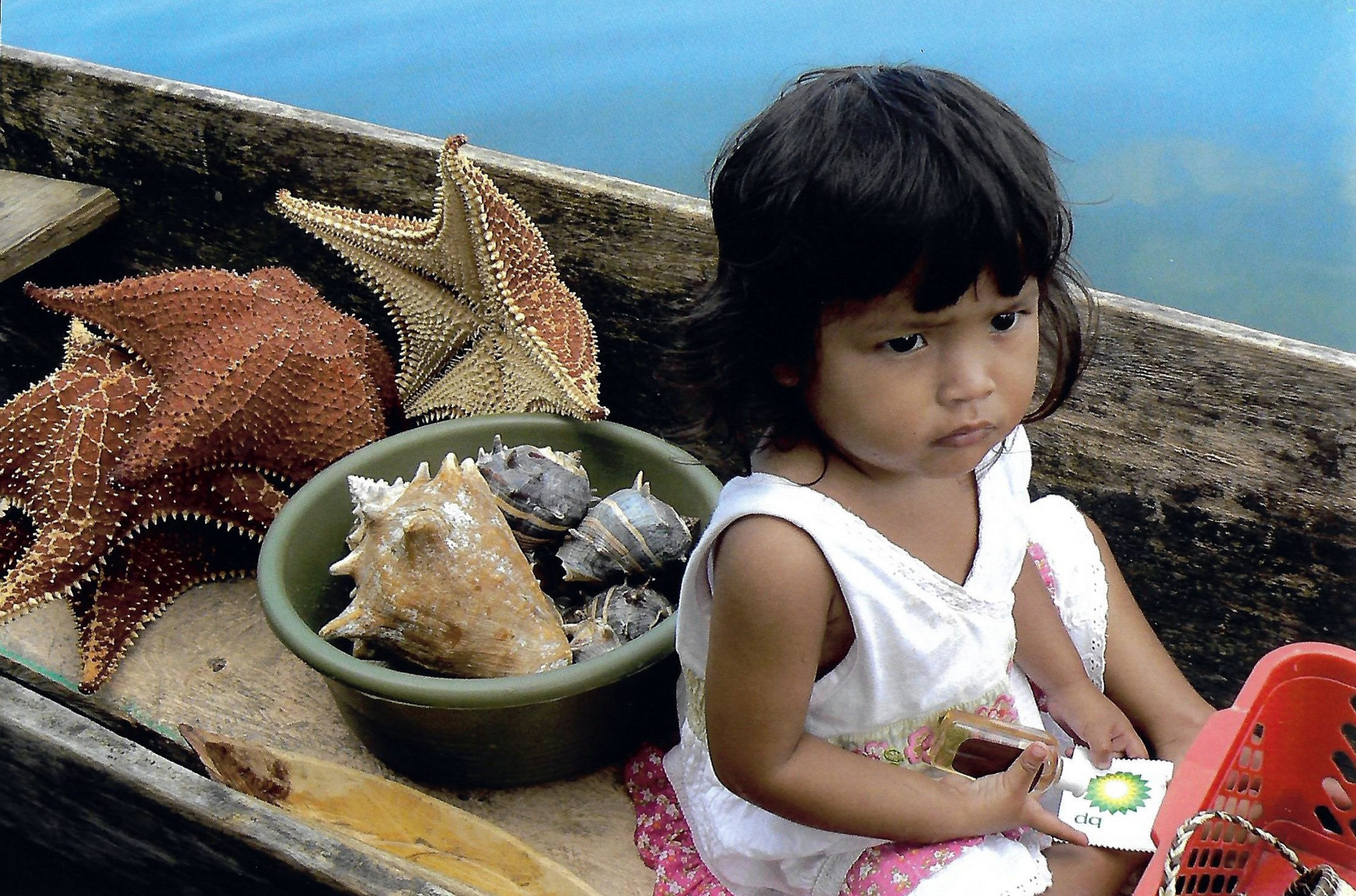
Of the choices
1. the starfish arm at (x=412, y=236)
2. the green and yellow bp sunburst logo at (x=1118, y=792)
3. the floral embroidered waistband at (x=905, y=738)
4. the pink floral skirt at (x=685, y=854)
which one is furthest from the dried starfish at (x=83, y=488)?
the green and yellow bp sunburst logo at (x=1118, y=792)

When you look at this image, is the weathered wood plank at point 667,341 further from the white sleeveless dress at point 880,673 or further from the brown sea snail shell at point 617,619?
the brown sea snail shell at point 617,619

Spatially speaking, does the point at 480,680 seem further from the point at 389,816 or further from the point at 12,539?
the point at 12,539

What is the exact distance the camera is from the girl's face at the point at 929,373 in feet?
2.32

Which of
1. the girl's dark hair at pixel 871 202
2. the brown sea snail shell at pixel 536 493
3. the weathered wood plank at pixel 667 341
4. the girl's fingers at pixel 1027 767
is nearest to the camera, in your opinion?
the girl's dark hair at pixel 871 202

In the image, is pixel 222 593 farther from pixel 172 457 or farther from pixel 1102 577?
pixel 1102 577

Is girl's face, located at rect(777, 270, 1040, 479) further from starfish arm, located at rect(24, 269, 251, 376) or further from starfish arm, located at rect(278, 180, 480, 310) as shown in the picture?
starfish arm, located at rect(24, 269, 251, 376)

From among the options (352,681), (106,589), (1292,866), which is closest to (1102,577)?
(1292,866)

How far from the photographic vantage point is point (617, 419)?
4.86ft

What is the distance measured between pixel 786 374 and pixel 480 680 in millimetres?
387

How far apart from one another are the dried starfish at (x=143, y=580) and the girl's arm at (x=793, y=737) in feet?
2.46

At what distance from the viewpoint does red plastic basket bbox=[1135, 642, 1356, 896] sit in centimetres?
83

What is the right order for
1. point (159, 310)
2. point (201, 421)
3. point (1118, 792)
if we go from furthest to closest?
point (159, 310) → point (201, 421) → point (1118, 792)

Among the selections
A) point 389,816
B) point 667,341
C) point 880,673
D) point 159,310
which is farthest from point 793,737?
point 159,310

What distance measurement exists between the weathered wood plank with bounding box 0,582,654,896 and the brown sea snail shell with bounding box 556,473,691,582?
7.7 inches
